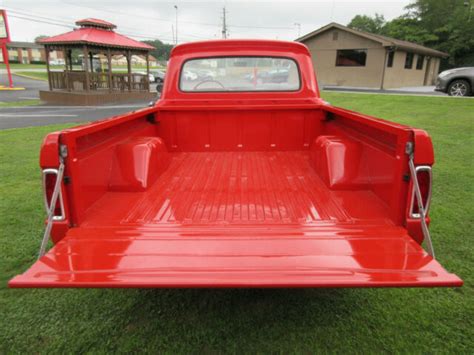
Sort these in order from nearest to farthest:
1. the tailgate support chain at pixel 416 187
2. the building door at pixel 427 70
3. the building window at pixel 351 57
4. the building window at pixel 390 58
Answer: the tailgate support chain at pixel 416 187, the building window at pixel 390 58, the building window at pixel 351 57, the building door at pixel 427 70

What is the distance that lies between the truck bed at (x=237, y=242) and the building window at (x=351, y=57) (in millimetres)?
26373

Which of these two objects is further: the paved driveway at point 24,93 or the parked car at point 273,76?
the paved driveway at point 24,93

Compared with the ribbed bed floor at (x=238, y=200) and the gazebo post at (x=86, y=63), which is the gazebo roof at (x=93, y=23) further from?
the ribbed bed floor at (x=238, y=200)

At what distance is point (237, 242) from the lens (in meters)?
1.96

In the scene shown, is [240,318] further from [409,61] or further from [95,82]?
[409,61]

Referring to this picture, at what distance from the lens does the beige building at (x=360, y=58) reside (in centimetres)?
2572

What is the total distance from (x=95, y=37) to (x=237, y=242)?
18486mm

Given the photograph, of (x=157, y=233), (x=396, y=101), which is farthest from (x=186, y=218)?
(x=396, y=101)

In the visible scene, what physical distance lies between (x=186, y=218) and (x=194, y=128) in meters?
1.88

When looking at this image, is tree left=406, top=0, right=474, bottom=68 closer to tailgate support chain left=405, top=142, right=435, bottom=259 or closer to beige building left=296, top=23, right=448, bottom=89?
beige building left=296, top=23, right=448, bottom=89

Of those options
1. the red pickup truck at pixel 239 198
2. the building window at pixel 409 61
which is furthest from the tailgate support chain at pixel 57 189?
Result: the building window at pixel 409 61

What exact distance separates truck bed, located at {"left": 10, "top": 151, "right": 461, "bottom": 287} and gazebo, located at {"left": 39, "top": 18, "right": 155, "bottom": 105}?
52.9 ft

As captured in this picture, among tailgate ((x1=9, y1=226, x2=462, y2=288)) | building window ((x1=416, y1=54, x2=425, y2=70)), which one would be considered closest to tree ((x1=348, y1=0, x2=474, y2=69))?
building window ((x1=416, y1=54, x2=425, y2=70))

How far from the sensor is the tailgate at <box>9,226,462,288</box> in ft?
5.26
